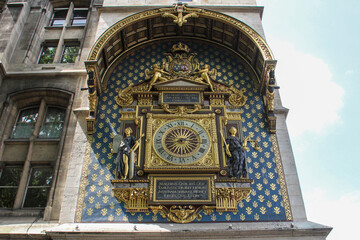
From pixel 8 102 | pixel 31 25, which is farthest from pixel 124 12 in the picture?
pixel 8 102

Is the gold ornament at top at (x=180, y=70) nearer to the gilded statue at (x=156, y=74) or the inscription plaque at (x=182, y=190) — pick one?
the gilded statue at (x=156, y=74)

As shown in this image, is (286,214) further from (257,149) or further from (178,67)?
(178,67)

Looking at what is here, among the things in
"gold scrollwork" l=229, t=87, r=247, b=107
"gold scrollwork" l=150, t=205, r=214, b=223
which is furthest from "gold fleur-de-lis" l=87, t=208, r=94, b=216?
"gold scrollwork" l=229, t=87, r=247, b=107

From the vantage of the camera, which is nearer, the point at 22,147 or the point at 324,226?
the point at 324,226

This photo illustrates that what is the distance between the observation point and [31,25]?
16391 millimetres

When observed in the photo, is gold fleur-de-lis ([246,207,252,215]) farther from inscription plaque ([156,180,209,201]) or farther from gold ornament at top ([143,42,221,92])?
gold ornament at top ([143,42,221,92])

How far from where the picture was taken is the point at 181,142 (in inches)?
473

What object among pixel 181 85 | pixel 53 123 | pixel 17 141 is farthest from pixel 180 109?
pixel 17 141

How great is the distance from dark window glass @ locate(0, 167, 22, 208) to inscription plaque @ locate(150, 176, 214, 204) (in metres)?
4.78

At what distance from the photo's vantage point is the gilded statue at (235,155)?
37.6ft

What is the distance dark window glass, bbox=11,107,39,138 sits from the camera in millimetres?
13391

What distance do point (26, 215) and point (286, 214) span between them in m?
7.99

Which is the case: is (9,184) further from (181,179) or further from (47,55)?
(47,55)

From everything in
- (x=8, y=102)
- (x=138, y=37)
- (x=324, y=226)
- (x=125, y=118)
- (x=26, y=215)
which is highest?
(x=138, y=37)
